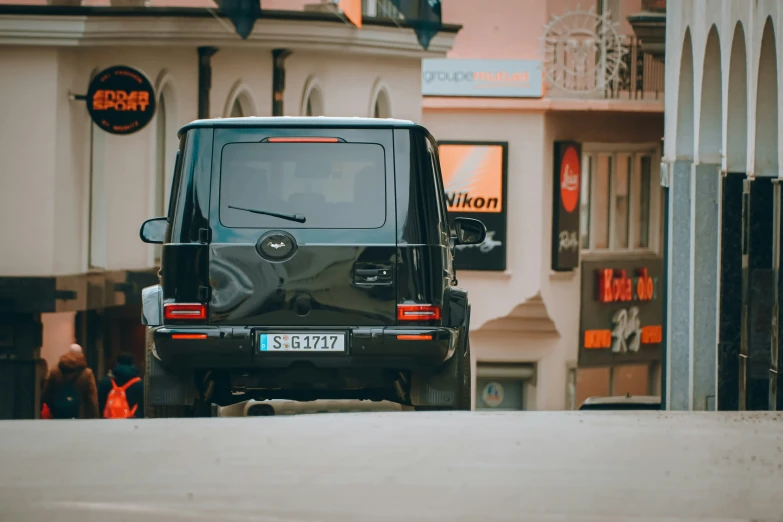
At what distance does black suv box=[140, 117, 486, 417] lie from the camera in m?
9.73

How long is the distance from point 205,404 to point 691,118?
1003cm

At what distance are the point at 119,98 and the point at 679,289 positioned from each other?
7.15 metres

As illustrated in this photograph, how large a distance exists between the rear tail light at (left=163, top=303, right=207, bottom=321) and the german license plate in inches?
14.7

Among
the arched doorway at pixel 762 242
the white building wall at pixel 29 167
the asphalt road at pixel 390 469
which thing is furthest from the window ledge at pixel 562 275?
the asphalt road at pixel 390 469

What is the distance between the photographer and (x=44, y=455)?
845 centimetres

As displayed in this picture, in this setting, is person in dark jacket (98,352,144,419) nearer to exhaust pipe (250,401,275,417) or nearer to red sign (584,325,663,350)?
exhaust pipe (250,401,275,417)

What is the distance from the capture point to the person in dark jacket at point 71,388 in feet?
52.5

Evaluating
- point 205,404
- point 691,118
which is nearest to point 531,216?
point 691,118

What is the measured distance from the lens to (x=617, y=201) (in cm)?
3541

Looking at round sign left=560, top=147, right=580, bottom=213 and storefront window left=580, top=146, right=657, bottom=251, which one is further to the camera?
storefront window left=580, top=146, right=657, bottom=251

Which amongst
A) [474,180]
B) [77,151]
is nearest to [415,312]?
[77,151]

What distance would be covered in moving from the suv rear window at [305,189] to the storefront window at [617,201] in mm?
25038

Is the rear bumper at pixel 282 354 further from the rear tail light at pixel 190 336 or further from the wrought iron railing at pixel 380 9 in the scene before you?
the wrought iron railing at pixel 380 9

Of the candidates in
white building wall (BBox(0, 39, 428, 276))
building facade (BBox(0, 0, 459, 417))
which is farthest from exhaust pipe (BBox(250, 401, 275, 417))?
white building wall (BBox(0, 39, 428, 276))
